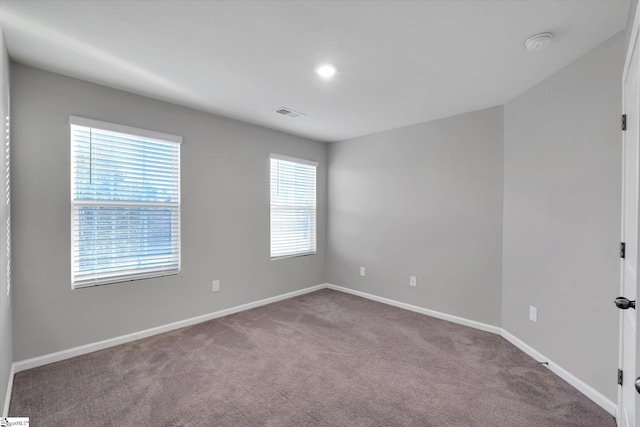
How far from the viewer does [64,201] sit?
2582mm

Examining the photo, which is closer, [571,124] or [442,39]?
[442,39]

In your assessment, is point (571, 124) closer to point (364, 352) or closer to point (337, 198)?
point (364, 352)

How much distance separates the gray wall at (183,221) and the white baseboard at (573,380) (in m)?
2.93

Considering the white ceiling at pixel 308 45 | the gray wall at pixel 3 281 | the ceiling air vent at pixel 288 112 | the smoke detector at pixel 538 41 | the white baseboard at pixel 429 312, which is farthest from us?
the ceiling air vent at pixel 288 112

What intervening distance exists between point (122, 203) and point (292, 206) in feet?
7.36

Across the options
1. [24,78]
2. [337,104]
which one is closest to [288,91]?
[337,104]

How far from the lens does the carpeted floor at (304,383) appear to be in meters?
1.89

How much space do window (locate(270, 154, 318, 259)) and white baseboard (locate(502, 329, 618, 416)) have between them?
2.97m

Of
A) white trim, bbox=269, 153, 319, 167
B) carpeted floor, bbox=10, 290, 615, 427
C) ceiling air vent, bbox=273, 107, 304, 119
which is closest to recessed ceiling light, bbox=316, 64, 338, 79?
ceiling air vent, bbox=273, 107, 304, 119

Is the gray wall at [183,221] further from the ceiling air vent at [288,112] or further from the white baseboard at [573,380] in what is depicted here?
the white baseboard at [573,380]

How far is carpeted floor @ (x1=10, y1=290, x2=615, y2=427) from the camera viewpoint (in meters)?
1.89

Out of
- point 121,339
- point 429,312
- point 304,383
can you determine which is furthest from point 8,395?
point 429,312

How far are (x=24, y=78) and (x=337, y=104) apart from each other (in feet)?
8.90

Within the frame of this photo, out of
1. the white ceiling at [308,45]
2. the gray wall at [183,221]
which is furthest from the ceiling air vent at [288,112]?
the gray wall at [183,221]
